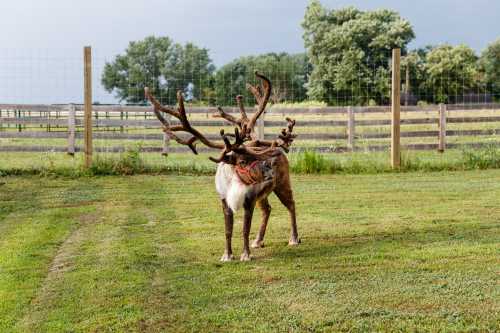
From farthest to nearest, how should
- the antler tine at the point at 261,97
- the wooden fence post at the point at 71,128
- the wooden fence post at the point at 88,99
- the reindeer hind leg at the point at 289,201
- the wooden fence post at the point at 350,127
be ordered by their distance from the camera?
the wooden fence post at the point at 350,127, the wooden fence post at the point at 71,128, the wooden fence post at the point at 88,99, the reindeer hind leg at the point at 289,201, the antler tine at the point at 261,97

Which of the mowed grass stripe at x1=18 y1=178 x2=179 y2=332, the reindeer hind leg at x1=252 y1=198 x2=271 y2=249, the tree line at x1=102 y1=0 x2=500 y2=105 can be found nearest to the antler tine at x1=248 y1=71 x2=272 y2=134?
the reindeer hind leg at x1=252 y1=198 x2=271 y2=249

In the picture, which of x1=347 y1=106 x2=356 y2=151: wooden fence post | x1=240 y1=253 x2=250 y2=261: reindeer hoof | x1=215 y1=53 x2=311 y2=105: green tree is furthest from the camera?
x1=215 y1=53 x2=311 y2=105: green tree

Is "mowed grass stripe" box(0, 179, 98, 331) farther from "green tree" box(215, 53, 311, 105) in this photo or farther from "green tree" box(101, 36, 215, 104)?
"green tree" box(215, 53, 311, 105)

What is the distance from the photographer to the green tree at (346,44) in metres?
38.9

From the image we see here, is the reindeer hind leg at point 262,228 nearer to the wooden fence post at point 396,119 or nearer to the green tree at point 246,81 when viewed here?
the wooden fence post at point 396,119

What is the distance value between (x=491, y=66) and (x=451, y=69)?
3.91m

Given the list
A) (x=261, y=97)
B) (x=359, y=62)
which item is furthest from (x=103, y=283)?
(x=359, y=62)

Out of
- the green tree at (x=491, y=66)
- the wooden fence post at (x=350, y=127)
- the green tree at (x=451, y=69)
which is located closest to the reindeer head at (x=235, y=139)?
the wooden fence post at (x=350, y=127)

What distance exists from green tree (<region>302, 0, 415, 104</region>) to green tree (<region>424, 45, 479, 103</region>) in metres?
2.18

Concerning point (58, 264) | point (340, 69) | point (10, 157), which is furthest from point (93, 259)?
point (340, 69)

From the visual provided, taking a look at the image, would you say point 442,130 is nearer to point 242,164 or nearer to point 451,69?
point 242,164

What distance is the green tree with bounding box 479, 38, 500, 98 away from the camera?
41625 millimetres

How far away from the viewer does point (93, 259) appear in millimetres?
6789

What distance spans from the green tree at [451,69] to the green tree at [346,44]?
218cm
